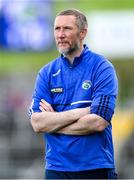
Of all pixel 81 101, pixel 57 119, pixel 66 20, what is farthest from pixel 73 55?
pixel 57 119

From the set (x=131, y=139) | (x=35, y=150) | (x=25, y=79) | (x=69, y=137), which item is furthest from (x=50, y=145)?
(x=25, y=79)

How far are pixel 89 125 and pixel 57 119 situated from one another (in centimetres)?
29

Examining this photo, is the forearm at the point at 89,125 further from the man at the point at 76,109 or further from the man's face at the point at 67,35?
the man's face at the point at 67,35

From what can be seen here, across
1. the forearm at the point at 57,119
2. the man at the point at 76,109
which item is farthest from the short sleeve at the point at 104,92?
the forearm at the point at 57,119

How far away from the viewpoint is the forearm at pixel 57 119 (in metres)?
8.12

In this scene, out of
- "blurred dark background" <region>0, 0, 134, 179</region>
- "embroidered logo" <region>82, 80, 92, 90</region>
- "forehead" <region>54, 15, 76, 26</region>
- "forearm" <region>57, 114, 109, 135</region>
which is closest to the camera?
"forearm" <region>57, 114, 109, 135</region>

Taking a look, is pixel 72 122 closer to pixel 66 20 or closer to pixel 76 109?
pixel 76 109

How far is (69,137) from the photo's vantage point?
26.6ft

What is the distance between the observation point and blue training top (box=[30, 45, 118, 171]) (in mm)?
8078

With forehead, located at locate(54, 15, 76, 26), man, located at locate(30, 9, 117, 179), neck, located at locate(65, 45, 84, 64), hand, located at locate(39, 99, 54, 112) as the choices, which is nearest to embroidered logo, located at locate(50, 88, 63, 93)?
man, located at locate(30, 9, 117, 179)

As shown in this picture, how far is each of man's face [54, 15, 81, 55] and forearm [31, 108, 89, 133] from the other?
0.54 meters

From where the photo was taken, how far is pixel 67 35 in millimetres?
8211

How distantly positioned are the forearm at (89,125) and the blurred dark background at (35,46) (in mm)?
12940

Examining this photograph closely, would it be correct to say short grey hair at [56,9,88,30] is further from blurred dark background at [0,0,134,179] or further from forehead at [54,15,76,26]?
blurred dark background at [0,0,134,179]
